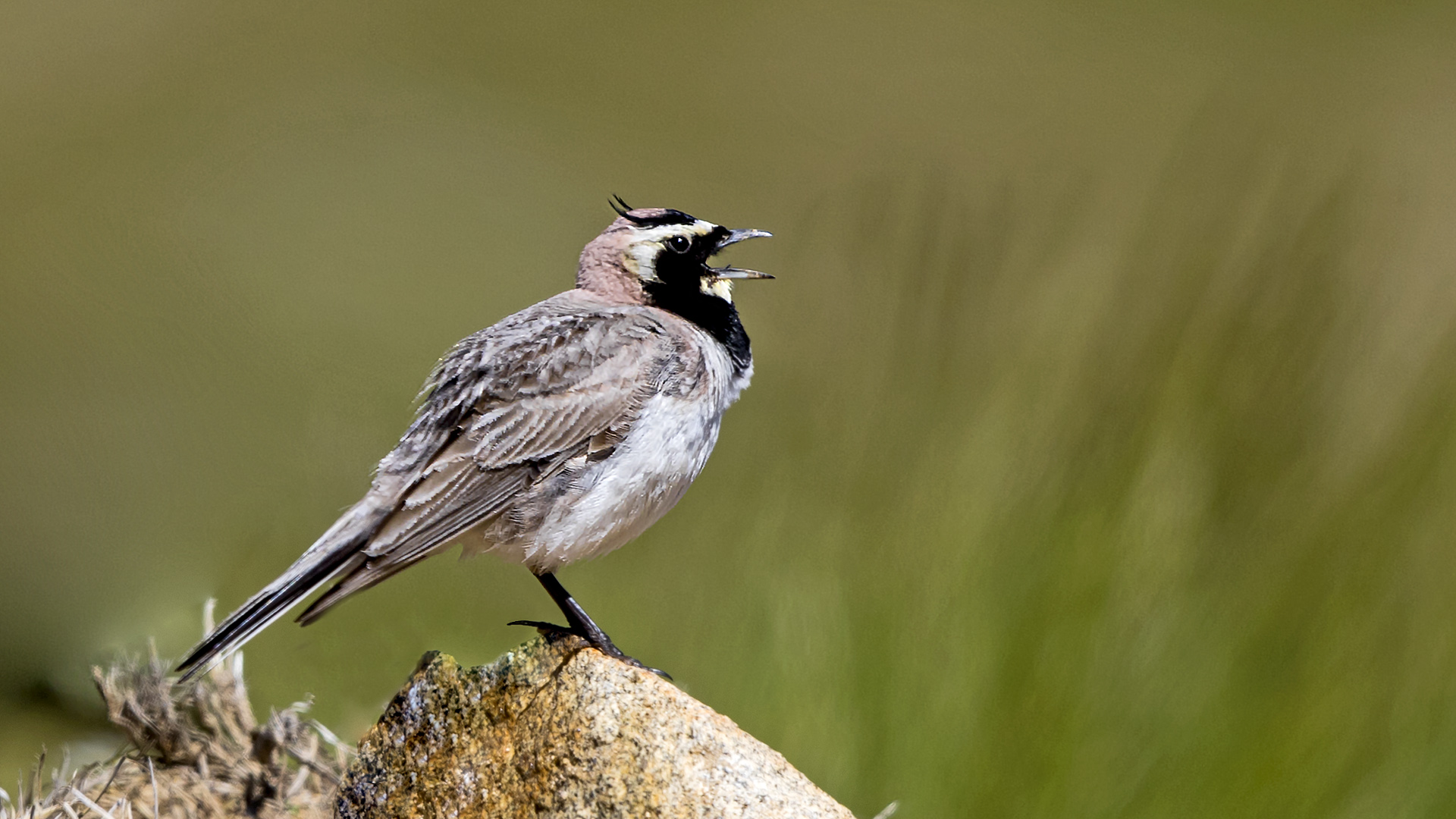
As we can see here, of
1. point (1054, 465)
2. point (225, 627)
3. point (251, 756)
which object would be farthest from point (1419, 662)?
point (251, 756)

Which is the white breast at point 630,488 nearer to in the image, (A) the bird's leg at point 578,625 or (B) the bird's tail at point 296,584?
(A) the bird's leg at point 578,625

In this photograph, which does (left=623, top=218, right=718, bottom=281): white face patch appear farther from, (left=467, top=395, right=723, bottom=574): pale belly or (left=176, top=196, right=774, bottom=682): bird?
(left=467, top=395, right=723, bottom=574): pale belly

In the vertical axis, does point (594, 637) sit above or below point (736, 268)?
below

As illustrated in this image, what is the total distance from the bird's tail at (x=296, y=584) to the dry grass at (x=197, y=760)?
72 cm

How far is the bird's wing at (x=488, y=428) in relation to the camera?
9.66 ft

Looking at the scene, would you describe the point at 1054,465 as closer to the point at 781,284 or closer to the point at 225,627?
the point at 225,627

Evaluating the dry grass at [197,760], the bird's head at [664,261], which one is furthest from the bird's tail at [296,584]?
the bird's head at [664,261]

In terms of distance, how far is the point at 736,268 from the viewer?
3.70m

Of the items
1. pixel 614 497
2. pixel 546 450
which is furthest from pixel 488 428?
pixel 614 497

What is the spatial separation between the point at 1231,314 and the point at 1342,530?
24.0 inches

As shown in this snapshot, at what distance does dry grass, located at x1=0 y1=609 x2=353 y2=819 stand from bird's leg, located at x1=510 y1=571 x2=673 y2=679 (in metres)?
0.74

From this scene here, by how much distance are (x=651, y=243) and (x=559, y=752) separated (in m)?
1.50

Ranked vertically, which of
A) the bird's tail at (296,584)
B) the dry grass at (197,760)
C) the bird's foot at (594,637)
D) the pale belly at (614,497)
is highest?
the pale belly at (614,497)

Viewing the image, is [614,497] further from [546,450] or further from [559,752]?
[559,752]
